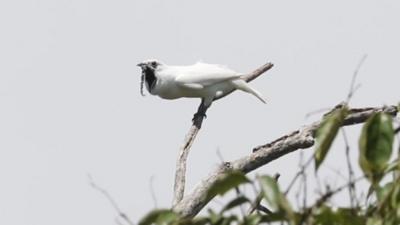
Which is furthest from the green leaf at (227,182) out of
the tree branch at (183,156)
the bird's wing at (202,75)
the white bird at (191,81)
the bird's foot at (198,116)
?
the bird's wing at (202,75)

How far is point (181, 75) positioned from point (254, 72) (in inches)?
65.5

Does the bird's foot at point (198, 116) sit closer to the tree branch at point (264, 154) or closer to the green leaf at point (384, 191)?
the tree branch at point (264, 154)

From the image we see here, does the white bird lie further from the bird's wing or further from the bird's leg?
the bird's leg

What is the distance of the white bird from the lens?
32.6ft

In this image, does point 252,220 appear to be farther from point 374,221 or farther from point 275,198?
point 374,221

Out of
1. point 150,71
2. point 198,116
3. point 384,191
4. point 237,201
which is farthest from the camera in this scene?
point 150,71

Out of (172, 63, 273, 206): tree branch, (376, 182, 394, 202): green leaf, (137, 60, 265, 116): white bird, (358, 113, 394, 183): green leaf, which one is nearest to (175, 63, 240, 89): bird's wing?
(137, 60, 265, 116): white bird

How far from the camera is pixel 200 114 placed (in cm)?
889

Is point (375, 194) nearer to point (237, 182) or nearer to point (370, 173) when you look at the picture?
point (370, 173)

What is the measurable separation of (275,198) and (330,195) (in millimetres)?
176

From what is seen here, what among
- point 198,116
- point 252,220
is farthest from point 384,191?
point 198,116

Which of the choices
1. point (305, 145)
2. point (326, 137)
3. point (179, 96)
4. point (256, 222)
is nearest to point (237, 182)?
point (256, 222)

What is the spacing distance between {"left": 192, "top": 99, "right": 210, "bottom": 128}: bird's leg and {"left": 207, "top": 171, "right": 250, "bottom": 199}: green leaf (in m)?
5.36

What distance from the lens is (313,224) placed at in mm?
2529
